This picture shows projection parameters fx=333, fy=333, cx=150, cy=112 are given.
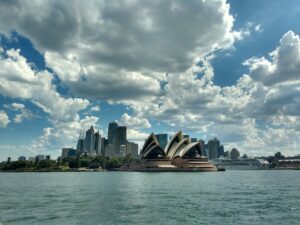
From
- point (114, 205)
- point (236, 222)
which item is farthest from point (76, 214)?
point (236, 222)

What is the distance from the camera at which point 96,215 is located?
104 ft

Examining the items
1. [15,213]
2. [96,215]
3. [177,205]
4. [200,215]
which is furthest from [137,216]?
[15,213]

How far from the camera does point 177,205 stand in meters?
38.3

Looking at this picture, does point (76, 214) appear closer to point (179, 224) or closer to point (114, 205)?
point (114, 205)

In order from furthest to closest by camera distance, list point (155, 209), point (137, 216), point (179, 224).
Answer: point (155, 209) < point (137, 216) < point (179, 224)

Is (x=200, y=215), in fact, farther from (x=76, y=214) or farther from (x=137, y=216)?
(x=76, y=214)

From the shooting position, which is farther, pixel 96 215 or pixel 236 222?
pixel 96 215

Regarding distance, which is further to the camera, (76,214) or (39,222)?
(76,214)

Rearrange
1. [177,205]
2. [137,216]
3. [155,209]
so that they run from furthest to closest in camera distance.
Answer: [177,205], [155,209], [137,216]

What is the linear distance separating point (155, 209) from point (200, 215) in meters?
5.53

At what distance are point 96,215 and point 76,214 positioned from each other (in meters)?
2.04

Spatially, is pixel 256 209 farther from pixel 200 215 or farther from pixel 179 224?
pixel 179 224

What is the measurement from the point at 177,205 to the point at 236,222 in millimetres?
10887

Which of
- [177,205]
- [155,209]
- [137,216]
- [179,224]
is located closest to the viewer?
[179,224]
